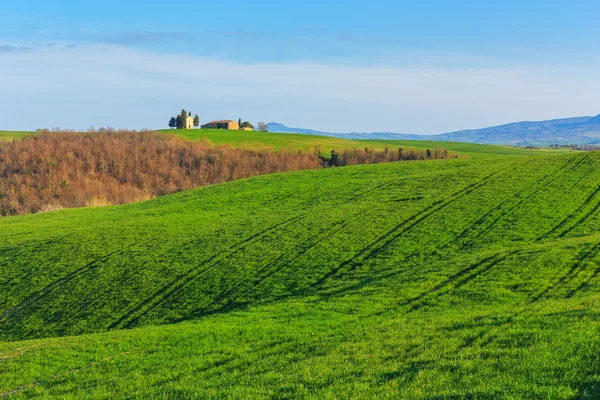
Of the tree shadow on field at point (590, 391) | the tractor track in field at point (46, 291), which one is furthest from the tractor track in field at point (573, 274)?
the tractor track in field at point (46, 291)

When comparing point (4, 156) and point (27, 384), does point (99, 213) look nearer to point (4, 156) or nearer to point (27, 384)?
point (27, 384)

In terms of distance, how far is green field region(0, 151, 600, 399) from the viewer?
44.7 feet

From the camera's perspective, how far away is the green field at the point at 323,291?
13625mm

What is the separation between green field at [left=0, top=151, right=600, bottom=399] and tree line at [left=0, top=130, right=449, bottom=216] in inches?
1838

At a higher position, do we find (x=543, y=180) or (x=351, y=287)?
(x=543, y=180)

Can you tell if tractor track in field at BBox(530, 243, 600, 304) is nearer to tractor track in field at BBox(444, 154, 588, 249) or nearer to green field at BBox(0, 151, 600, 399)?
green field at BBox(0, 151, 600, 399)

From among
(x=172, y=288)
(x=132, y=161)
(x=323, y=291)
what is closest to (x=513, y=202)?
(x=323, y=291)

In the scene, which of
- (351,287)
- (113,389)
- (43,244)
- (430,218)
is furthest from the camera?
(43,244)

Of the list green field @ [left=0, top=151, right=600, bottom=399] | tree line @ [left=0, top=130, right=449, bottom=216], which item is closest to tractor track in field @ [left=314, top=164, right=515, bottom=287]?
green field @ [left=0, top=151, right=600, bottom=399]

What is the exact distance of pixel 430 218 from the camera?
42406 mm

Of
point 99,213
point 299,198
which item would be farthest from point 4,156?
point 299,198

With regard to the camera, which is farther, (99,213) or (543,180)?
(99,213)

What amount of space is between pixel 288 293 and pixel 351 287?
370cm

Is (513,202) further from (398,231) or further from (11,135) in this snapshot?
(11,135)
